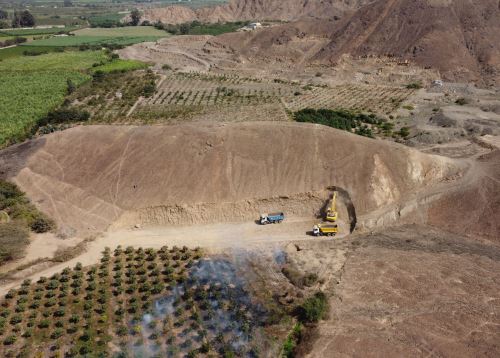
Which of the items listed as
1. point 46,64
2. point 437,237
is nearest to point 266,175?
point 437,237

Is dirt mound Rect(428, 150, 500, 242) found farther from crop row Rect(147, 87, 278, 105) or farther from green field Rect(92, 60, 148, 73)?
green field Rect(92, 60, 148, 73)

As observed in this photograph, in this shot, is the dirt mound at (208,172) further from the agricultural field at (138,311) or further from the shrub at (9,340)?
the shrub at (9,340)

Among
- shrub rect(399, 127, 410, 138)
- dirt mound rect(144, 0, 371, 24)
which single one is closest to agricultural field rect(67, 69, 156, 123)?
shrub rect(399, 127, 410, 138)

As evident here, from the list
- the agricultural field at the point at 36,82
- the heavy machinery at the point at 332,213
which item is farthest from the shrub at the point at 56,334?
the agricultural field at the point at 36,82

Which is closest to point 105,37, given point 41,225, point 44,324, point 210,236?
point 41,225

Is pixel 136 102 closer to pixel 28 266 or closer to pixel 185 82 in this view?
pixel 185 82
